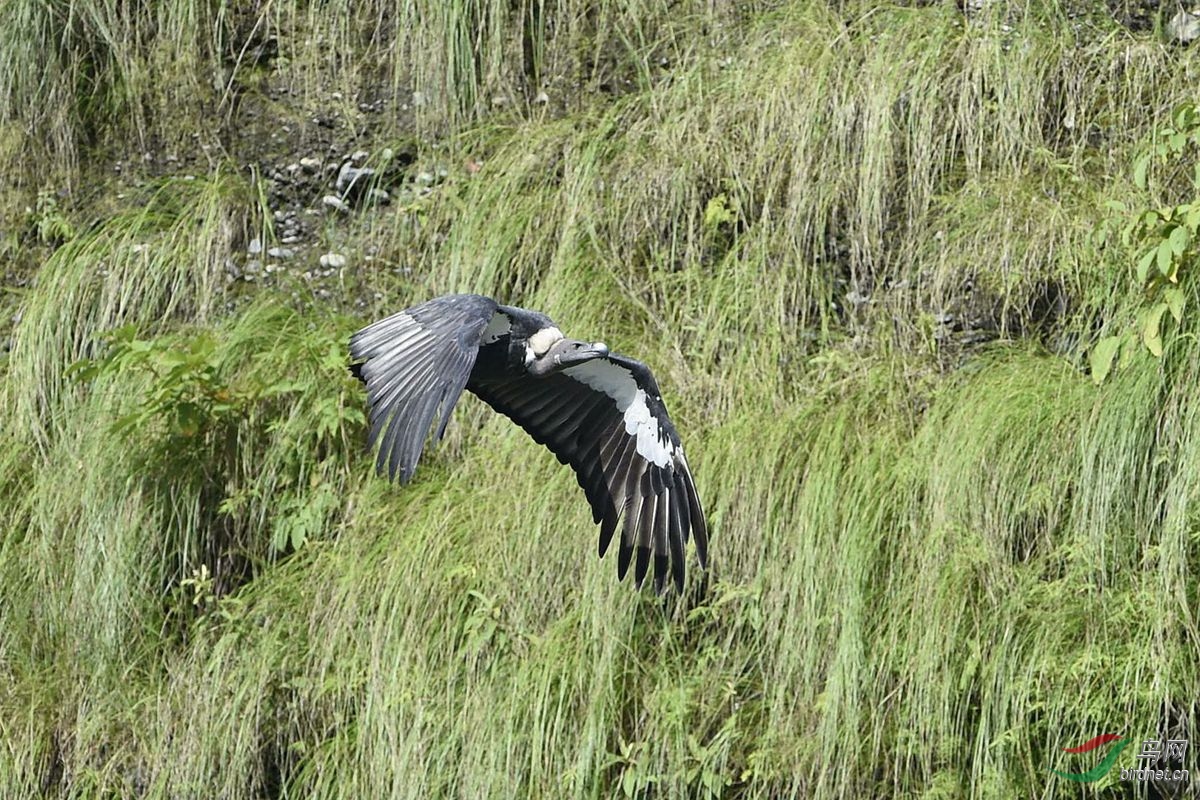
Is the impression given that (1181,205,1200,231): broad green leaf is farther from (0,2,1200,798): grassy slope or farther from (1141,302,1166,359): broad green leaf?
(0,2,1200,798): grassy slope

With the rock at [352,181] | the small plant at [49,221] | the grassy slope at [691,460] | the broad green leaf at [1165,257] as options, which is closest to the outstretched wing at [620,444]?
the grassy slope at [691,460]

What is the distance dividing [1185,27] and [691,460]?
2.05m

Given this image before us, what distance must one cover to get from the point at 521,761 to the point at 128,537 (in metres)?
1.49

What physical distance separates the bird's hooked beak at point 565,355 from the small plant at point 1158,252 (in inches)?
52.4

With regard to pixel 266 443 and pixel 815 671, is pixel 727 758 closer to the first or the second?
pixel 815 671

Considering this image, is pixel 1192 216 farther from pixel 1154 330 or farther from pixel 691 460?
pixel 691 460

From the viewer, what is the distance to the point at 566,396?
4.02m

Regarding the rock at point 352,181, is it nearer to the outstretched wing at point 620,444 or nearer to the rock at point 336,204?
the rock at point 336,204

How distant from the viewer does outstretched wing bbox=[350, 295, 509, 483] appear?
3.08 meters

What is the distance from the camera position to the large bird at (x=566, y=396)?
3.27 m

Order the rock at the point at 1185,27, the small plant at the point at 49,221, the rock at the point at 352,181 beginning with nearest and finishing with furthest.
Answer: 1. the rock at the point at 1185,27
2. the rock at the point at 352,181
3. the small plant at the point at 49,221

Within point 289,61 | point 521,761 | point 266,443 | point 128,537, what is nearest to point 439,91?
point 289,61

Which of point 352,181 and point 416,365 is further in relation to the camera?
point 352,181

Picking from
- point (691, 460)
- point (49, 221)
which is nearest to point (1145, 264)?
point (691, 460)
